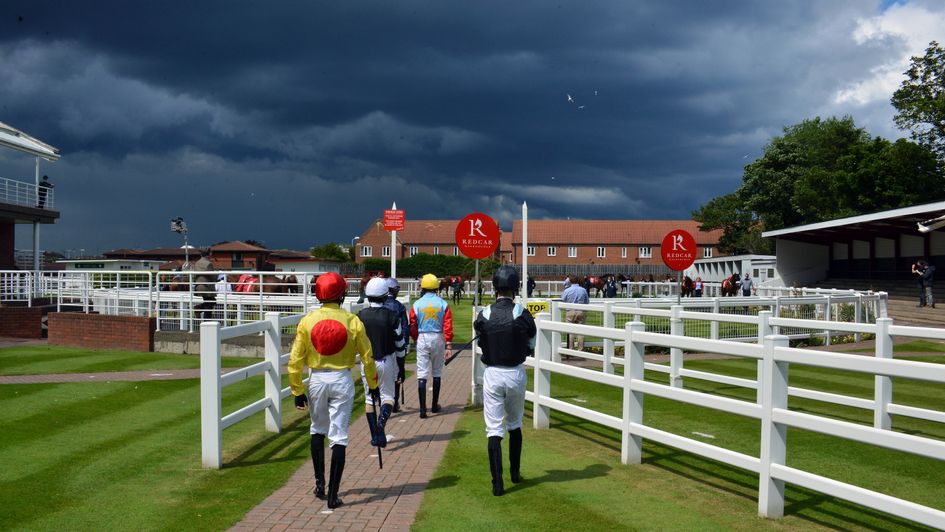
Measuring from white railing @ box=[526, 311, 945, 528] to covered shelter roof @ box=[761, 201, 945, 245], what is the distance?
20783mm

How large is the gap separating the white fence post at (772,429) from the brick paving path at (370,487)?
8.47ft

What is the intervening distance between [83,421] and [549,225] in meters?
79.4

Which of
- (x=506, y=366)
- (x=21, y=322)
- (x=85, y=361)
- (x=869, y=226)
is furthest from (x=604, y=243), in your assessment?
(x=506, y=366)

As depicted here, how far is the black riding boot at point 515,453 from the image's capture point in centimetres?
640

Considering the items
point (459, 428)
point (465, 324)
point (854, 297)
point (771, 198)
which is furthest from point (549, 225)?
point (459, 428)

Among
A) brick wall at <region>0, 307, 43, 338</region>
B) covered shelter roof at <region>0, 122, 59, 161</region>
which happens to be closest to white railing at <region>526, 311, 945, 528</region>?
brick wall at <region>0, 307, 43, 338</region>

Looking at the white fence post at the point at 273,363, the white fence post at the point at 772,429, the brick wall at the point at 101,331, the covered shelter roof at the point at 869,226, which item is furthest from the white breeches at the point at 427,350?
the covered shelter roof at the point at 869,226

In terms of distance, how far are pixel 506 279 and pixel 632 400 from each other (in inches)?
69.0

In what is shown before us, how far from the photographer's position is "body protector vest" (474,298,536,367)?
6.28 m

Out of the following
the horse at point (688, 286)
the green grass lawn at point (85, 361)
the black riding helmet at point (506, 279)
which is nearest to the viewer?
the black riding helmet at point (506, 279)

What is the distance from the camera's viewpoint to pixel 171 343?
17.7 meters

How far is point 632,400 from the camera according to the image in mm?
7055

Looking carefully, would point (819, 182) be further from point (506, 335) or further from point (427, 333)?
point (506, 335)

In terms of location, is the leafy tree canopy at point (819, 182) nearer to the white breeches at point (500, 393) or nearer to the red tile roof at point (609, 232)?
the red tile roof at point (609, 232)
